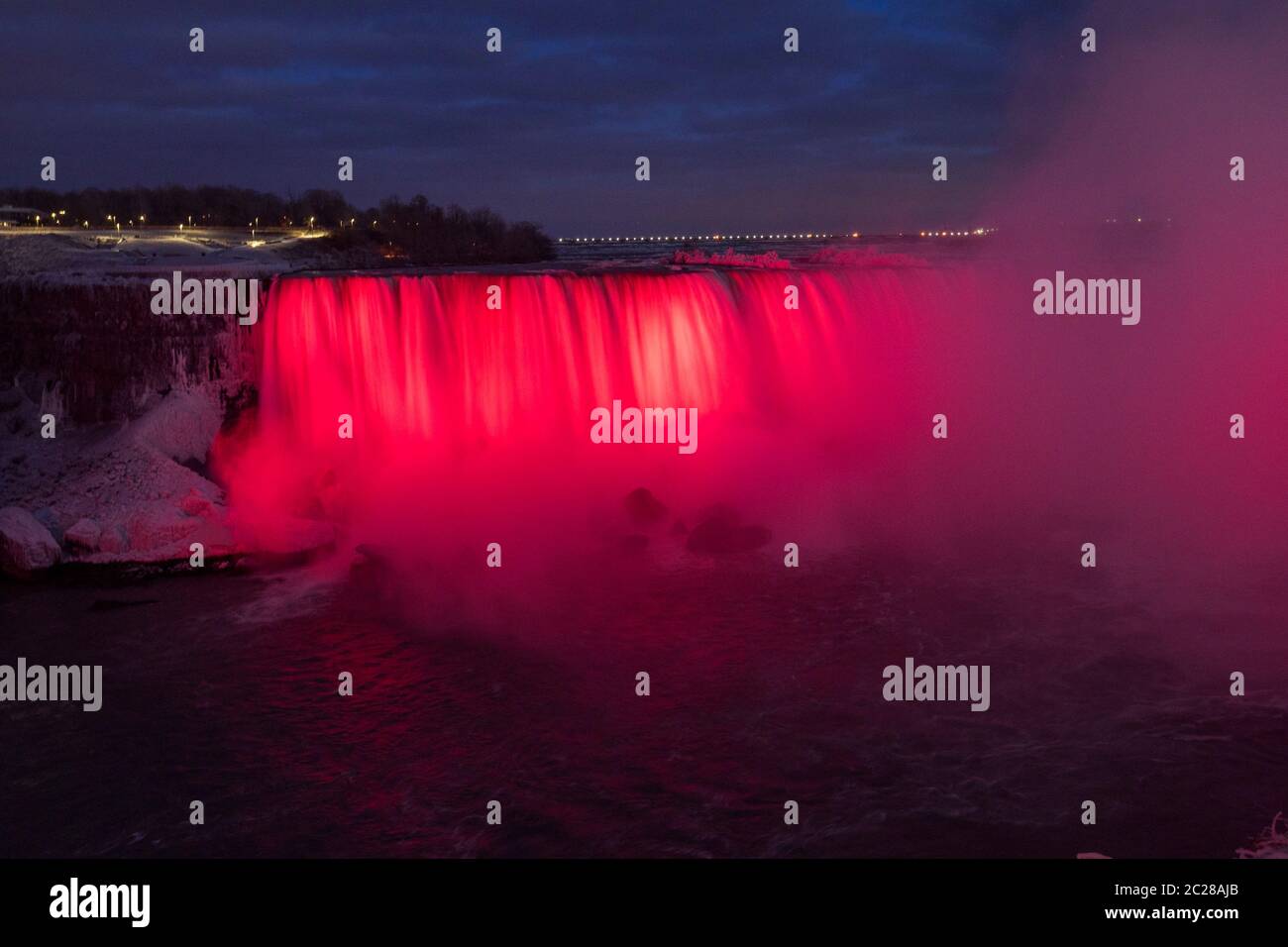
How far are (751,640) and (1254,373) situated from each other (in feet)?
62.5

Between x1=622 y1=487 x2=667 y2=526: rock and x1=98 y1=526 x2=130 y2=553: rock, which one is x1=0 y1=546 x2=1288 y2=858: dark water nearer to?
x1=98 y1=526 x2=130 y2=553: rock

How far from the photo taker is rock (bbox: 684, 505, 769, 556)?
1862cm

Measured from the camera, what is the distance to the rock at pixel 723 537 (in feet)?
61.1

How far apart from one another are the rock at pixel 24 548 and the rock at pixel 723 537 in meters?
11.0

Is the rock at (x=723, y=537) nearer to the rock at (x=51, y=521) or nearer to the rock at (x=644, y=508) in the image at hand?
the rock at (x=644, y=508)

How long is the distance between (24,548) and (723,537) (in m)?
11.9

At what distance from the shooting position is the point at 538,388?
79.3ft

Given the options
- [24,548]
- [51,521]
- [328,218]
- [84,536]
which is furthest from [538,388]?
[328,218]

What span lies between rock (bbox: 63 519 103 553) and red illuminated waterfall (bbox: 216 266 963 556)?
8.63ft

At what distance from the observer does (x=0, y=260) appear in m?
22.0

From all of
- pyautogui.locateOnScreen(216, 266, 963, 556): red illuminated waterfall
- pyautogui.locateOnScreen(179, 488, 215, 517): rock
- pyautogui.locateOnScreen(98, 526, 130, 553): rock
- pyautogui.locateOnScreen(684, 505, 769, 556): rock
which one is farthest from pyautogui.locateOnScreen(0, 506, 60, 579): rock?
pyautogui.locateOnScreen(684, 505, 769, 556): rock

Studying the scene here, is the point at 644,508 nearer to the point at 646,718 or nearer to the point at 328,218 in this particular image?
the point at 646,718

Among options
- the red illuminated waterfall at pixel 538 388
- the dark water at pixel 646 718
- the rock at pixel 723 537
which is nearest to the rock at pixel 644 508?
the rock at pixel 723 537

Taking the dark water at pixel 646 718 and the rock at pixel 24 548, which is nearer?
the dark water at pixel 646 718
